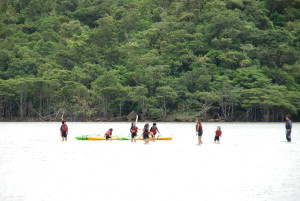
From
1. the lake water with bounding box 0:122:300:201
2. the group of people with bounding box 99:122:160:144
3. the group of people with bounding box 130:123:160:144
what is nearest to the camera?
the lake water with bounding box 0:122:300:201

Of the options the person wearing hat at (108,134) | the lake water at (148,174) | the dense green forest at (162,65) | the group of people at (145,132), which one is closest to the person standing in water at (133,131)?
the group of people at (145,132)

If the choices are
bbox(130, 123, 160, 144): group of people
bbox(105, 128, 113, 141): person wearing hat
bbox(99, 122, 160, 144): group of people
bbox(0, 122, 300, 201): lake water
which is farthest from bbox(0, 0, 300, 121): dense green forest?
bbox(0, 122, 300, 201): lake water

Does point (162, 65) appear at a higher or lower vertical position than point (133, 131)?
higher

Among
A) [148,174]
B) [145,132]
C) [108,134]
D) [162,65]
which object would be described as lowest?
[148,174]

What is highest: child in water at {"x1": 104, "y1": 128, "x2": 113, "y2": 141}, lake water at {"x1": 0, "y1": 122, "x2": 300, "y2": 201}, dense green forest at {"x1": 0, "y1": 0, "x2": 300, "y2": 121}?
dense green forest at {"x1": 0, "y1": 0, "x2": 300, "y2": 121}

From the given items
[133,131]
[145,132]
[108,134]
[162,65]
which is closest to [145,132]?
[145,132]

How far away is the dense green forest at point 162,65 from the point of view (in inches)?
2859

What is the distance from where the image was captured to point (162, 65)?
79.3 metres

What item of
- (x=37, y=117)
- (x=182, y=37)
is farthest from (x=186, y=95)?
(x=37, y=117)

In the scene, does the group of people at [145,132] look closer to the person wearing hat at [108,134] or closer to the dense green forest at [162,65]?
the person wearing hat at [108,134]

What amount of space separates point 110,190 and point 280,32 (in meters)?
76.5

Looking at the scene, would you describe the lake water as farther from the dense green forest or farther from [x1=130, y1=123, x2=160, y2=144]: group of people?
the dense green forest

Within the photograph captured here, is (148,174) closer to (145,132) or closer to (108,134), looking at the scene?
(145,132)

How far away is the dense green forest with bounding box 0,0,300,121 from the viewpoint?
72.6m
